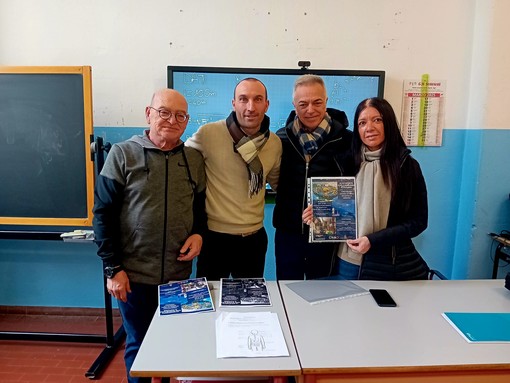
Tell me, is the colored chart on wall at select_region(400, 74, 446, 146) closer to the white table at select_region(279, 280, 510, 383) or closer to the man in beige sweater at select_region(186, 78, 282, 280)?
the man in beige sweater at select_region(186, 78, 282, 280)

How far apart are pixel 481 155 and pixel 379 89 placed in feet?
3.00

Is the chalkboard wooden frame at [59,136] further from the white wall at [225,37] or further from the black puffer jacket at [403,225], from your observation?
the black puffer jacket at [403,225]

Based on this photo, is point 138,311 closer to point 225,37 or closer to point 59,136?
point 59,136

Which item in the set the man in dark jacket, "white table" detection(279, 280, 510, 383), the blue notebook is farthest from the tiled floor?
the blue notebook

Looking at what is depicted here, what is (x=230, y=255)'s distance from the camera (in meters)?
2.05

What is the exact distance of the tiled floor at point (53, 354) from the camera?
2.33 meters

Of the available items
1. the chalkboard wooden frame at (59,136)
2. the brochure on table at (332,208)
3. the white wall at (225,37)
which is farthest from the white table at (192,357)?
the white wall at (225,37)

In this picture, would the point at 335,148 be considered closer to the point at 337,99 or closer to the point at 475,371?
the point at 337,99

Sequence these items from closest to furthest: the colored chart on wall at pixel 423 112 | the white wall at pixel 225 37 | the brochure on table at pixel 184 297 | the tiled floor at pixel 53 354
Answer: the brochure on table at pixel 184 297, the tiled floor at pixel 53 354, the white wall at pixel 225 37, the colored chart on wall at pixel 423 112

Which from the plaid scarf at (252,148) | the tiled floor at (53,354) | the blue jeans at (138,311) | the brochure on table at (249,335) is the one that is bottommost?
the tiled floor at (53,354)

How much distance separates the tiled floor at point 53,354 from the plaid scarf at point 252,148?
149 centimetres

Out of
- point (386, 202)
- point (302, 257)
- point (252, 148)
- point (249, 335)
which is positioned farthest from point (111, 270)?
point (386, 202)

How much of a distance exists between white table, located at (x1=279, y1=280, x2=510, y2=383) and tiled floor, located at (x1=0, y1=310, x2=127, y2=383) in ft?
5.09

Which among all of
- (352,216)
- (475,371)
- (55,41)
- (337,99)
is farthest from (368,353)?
(55,41)
